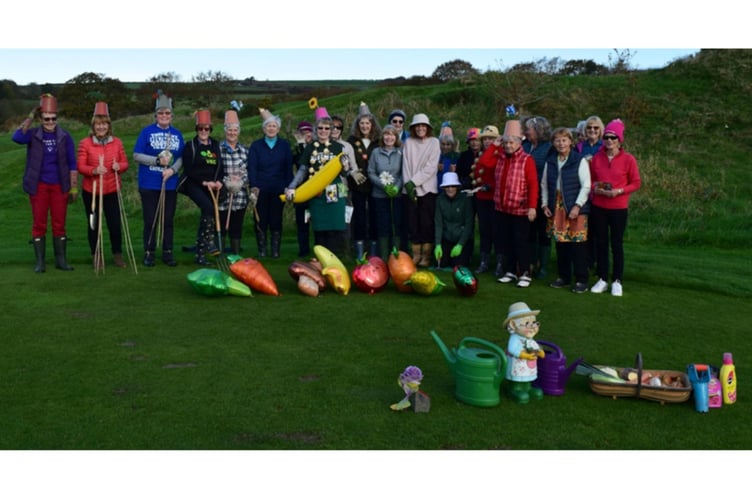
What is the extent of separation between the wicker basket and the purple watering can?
0.17 meters

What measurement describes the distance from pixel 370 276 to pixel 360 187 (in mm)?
2103

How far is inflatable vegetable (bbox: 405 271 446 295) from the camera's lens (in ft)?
23.7

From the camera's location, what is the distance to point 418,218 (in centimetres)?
902

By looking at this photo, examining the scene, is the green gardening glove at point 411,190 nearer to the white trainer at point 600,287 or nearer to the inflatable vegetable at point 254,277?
the inflatable vegetable at point 254,277

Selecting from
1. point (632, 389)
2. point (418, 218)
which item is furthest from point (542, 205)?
point (632, 389)

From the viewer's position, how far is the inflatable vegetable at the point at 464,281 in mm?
7160

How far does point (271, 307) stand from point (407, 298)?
134 centimetres

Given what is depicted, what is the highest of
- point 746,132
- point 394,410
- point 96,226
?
point 746,132

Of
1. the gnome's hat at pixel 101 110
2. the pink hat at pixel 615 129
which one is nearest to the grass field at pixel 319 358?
the pink hat at pixel 615 129

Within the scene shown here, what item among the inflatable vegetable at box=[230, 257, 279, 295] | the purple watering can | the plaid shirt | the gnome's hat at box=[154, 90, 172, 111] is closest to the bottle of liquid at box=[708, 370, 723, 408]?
the purple watering can

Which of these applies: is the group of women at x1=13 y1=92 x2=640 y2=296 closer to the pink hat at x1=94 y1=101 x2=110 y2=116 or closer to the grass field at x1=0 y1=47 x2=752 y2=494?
the pink hat at x1=94 y1=101 x2=110 y2=116

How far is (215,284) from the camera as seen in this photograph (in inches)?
281

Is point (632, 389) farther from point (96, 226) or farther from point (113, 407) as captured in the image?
point (96, 226)

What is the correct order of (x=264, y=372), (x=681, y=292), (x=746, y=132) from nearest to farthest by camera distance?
(x=264, y=372)
(x=681, y=292)
(x=746, y=132)
